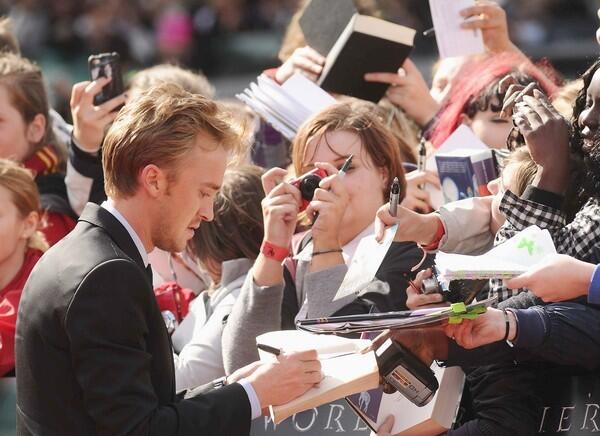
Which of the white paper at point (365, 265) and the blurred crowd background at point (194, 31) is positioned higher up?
the white paper at point (365, 265)

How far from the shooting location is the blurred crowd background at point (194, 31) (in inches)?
508

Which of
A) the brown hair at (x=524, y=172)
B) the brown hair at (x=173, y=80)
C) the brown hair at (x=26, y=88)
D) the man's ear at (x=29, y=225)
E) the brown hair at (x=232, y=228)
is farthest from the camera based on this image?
the brown hair at (x=173, y=80)

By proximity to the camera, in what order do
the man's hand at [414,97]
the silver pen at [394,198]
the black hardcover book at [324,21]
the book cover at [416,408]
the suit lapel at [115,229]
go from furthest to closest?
1. the man's hand at [414,97]
2. the black hardcover book at [324,21]
3. the silver pen at [394,198]
4. the book cover at [416,408]
5. the suit lapel at [115,229]

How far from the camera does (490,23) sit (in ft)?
15.7

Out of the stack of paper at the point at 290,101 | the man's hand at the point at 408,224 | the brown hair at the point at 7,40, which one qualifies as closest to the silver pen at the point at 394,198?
the man's hand at the point at 408,224

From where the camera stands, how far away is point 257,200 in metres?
4.26

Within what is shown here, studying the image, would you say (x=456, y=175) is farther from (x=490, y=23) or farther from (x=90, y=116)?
(x=90, y=116)

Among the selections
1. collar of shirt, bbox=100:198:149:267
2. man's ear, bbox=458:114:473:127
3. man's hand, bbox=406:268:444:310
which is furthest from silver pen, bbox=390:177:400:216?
man's ear, bbox=458:114:473:127

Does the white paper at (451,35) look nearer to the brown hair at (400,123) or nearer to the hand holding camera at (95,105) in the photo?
the brown hair at (400,123)

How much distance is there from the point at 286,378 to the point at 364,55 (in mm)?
2016

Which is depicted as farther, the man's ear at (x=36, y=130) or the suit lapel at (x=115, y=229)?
the man's ear at (x=36, y=130)

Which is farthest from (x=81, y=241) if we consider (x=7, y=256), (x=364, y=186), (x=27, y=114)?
(x=27, y=114)

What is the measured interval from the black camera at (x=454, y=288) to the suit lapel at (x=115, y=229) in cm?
73

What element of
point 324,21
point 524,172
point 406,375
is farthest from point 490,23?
point 406,375
